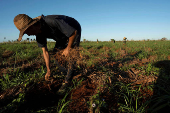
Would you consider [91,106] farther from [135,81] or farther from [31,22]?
[31,22]

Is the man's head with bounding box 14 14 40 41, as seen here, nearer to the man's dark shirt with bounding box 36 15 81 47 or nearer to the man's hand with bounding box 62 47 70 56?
the man's dark shirt with bounding box 36 15 81 47

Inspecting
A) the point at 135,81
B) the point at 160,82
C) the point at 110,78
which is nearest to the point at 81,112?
the point at 110,78

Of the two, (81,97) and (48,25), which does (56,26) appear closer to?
(48,25)

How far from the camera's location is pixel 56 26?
175 centimetres

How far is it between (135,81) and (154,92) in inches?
14.4

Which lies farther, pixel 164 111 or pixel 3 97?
pixel 3 97

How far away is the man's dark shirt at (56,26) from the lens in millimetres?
1643

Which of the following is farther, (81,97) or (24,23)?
(24,23)

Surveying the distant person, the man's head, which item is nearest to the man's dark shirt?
the distant person

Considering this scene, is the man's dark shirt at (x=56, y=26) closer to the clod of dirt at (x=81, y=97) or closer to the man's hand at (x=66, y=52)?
the man's hand at (x=66, y=52)

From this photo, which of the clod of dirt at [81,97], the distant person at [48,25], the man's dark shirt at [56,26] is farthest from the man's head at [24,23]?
the clod of dirt at [81,97]

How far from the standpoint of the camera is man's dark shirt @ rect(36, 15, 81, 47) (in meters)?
1.64

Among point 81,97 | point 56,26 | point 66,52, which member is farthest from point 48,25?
point 81,97

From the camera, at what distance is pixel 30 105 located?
153 centimetres
